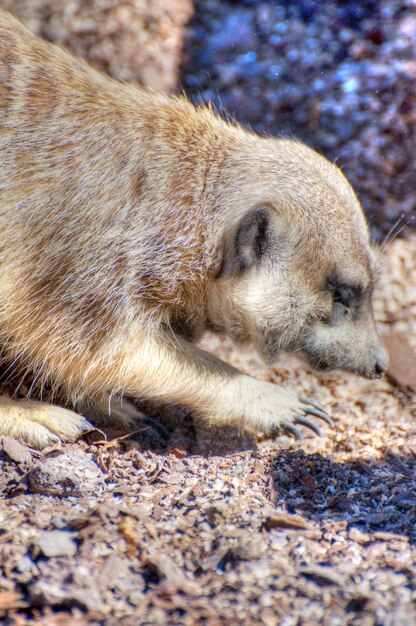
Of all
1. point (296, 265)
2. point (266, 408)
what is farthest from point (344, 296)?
point (266, 408)

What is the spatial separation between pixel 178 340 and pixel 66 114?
4.01 feet

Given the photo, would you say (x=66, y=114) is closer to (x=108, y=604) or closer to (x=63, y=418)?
(x=63, y=418)

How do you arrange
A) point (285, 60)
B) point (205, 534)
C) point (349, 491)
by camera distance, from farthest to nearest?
1. point (285, 60)
2. point (349, 491)
3. point (205, 534)

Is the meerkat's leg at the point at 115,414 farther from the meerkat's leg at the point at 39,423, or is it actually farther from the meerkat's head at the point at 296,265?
the meerkat's head at the point at 296,265

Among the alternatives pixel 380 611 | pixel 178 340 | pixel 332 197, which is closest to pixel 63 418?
pixel 178 340

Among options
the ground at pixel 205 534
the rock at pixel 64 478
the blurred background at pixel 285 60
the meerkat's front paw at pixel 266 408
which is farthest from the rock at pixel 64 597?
the blurred background at pixel 285 60

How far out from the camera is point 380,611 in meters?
2.03

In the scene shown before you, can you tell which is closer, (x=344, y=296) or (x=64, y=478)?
(x=64, y=478)

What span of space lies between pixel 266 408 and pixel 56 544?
60.6 inches

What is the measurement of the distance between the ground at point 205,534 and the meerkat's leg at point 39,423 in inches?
3.6

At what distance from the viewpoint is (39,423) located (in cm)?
347

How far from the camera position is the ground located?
6.64ft

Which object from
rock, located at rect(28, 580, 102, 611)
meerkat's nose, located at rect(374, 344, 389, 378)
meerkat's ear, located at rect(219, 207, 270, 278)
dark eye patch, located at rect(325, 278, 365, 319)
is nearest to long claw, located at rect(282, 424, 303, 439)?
meerkat's nose, located at rect(374, 344, 389, 378)

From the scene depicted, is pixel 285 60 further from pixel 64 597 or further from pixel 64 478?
pixel 64 597
